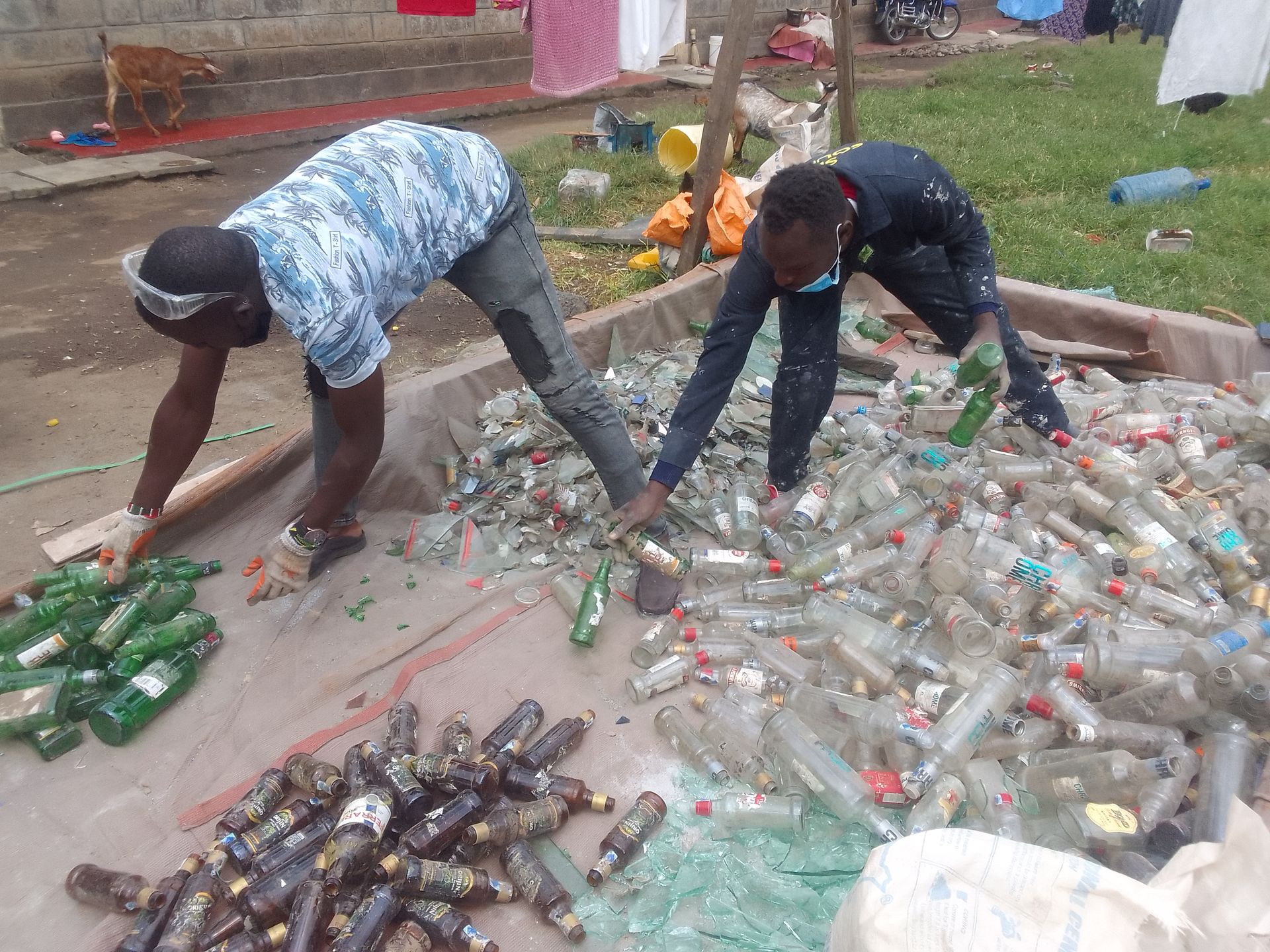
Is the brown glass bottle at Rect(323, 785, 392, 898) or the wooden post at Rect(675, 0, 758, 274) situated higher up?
the wooden post at Rect(675, 0, 758, 274)

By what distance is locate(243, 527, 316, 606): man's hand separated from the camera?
2.82m

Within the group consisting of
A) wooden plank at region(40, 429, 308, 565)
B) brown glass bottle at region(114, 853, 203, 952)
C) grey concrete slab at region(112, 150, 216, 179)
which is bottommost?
brown glass bottle at region(114, 853, 203, 952)

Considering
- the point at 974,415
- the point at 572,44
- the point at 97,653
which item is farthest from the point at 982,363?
the point at 572,44

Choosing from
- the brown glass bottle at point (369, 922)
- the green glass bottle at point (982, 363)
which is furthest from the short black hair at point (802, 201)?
the brown glass bottle at point (369, 922)

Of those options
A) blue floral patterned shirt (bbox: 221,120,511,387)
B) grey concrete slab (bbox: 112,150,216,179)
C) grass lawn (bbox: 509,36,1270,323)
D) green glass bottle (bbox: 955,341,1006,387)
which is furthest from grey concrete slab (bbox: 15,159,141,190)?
green glass bottle (bbox: 955,341,1006,387)

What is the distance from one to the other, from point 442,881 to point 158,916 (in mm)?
751

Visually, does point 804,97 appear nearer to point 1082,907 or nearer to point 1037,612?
point 1037,612

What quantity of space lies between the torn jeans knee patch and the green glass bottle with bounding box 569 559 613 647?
76 centimetres

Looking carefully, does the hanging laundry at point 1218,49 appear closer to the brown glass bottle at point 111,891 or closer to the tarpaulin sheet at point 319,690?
the tarpaulin sheet at point 319,690

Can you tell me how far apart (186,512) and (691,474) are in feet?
6.95

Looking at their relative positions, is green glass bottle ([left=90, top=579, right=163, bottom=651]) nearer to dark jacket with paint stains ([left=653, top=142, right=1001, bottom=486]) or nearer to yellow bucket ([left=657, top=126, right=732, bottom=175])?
dark jacket with paint stains ([left=653, top=142, right=1001, bottom=486])

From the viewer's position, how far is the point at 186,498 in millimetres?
3504

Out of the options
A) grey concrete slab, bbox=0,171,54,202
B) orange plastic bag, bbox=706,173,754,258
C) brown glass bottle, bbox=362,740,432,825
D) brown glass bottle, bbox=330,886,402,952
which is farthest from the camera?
grey concrete slab, bbox=0,171,54,202

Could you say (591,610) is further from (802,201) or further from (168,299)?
(168,299)
